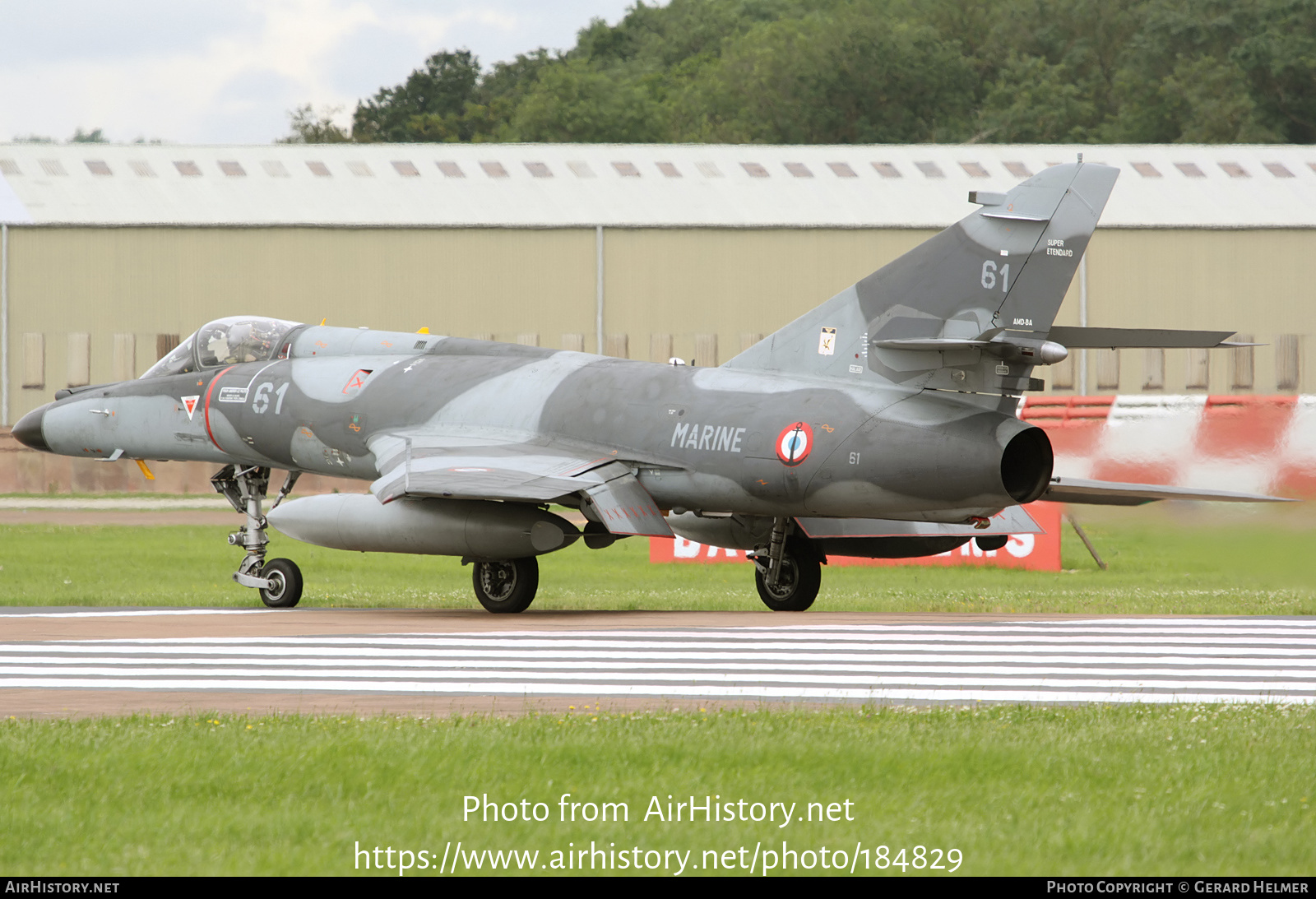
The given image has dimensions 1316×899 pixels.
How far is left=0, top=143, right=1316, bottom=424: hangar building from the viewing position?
144 feet

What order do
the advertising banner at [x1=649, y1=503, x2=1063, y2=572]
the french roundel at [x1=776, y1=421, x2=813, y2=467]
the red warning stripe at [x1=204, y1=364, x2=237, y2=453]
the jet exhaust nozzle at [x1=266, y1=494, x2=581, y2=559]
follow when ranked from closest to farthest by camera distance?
the french roundel at [x1=776, y1=421, x2=813, y2=467], the jet exhaust nozzle at [x1=266, y1=494, x2=581, y2=559], the red warning stripe at [x1=204, y1=364, x2=237, y2=453], the advertising banner at [x1=649, y1=503, x2=1063, y2=572]

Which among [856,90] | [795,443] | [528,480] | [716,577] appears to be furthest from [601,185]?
[856,90]

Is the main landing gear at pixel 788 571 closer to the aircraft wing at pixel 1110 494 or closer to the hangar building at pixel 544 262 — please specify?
the aircraft wing at pixel 1110 494

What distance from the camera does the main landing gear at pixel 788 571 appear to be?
59.7ft

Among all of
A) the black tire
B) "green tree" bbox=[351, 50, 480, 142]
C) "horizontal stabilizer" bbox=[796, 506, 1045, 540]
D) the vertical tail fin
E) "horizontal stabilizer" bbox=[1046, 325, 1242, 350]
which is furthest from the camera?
"green tree" bbox=[351, 50, 480, 142]

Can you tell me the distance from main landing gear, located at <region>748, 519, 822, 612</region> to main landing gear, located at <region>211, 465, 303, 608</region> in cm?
498

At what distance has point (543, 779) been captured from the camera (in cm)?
759

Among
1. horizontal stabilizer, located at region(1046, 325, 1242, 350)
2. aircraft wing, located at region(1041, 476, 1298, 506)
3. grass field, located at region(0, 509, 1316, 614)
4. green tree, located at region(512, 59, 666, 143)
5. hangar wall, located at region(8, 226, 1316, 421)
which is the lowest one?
grass field, located at region(0, 509, 1316, 614)

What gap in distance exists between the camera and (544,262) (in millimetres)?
44469

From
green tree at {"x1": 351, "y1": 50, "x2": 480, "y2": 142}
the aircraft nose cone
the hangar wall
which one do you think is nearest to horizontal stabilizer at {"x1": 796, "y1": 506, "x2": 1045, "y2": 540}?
the aircraft nose cone

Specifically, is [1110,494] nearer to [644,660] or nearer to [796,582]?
[796,582]

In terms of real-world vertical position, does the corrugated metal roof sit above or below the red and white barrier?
above

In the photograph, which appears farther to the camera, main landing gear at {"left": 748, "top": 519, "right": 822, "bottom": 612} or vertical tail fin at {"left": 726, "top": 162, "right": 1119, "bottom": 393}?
main landing gear at {"left": 748, "top": 519, "right": 822, "bottom": 612}

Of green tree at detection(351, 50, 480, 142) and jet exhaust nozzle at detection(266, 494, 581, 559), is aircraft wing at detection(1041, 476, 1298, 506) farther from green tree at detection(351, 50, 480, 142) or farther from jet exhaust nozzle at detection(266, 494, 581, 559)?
green tree at detection(351, 50, 480, 142)
